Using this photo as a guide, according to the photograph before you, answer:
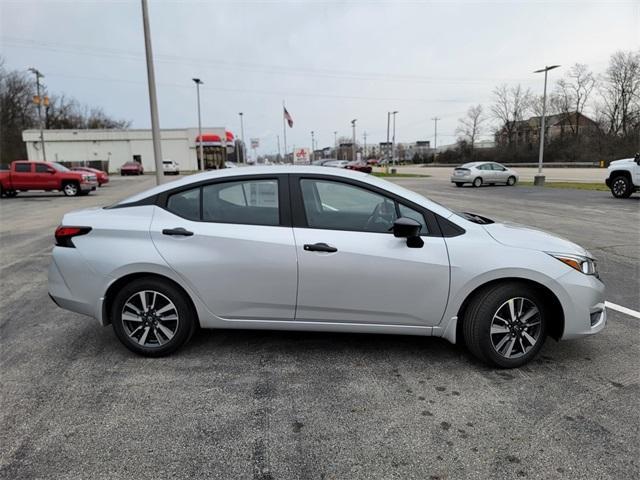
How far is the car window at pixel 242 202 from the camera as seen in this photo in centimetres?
353

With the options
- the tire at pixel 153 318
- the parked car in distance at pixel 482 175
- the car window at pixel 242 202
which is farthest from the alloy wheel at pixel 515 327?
the parked car in distance at pixel 482 175

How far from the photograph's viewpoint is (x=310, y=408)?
9.59 ft

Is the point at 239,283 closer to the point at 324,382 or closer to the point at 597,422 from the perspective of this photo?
the point at 324,382

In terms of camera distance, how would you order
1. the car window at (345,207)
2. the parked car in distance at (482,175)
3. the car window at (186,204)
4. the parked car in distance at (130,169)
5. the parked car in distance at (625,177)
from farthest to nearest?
1. the parked car in distance at (130,169)
2. the parked car in distance at (482,175)
3. the parked car in distance at (625,177)
4. the car window at (186,204)
5. the car window at (345,207)

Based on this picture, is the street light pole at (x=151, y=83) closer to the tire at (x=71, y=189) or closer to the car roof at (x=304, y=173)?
the car roof at (x=304, y=173)

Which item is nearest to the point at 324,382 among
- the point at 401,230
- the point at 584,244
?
the point at 401,230

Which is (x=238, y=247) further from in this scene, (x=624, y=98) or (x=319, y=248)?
(x=624, y=98)

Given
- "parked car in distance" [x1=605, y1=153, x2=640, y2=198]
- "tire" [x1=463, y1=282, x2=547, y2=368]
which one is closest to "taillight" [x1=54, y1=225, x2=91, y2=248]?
"tire" [x1=463, y1=282, x2=547, y2=368]

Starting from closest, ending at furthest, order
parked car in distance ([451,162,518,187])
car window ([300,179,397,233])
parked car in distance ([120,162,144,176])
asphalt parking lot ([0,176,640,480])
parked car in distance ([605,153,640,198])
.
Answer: asphalt parking lot ([0,176,640,480]), car window ([300,179,397,233]), parked car in distance ([605,153,640,198]), parked car in distance ([451,162,518,187]), parked car in distance ([120,162,144,176])

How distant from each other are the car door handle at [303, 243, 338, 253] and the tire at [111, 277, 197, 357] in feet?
3.70

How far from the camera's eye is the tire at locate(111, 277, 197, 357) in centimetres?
354

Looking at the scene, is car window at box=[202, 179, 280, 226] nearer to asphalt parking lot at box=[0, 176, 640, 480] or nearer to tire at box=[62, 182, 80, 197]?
asphalt parking lot at box=[0, 176, 640, 480]

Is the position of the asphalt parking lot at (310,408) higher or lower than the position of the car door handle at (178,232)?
lower

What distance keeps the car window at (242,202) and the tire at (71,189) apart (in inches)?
897
